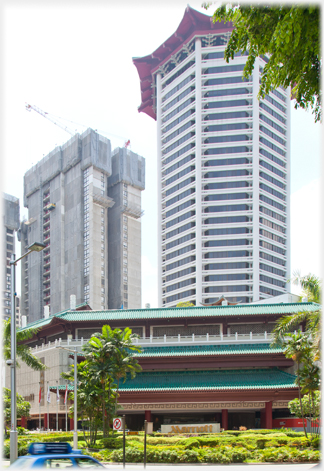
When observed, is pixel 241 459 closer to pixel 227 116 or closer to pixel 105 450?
pixel 105 450

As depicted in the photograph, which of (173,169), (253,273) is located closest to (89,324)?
(253,273)

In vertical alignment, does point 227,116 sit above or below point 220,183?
above

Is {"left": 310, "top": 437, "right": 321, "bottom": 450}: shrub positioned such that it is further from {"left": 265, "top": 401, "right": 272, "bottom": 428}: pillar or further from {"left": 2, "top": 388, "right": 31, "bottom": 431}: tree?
{"left": 2, "top": 388, "right": 31, "bottom": 431}: tree

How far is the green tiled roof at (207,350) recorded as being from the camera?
63.8 metres

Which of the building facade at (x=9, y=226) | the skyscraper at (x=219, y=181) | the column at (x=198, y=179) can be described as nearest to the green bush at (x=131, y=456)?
the column at (x=198, y=179)

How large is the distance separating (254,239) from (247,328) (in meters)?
58.2

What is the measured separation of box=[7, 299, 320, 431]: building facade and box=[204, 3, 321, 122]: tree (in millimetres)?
44764

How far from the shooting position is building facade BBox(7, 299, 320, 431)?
199 feet

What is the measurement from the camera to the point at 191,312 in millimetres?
70562

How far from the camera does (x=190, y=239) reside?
131 m

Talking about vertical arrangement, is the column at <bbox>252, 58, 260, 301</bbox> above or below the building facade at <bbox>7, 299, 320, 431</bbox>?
above

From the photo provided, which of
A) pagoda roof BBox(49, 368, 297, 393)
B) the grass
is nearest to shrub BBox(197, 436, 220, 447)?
the grass

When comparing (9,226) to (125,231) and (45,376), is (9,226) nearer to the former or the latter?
(125,231)

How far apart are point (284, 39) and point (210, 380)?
53.6 metres
